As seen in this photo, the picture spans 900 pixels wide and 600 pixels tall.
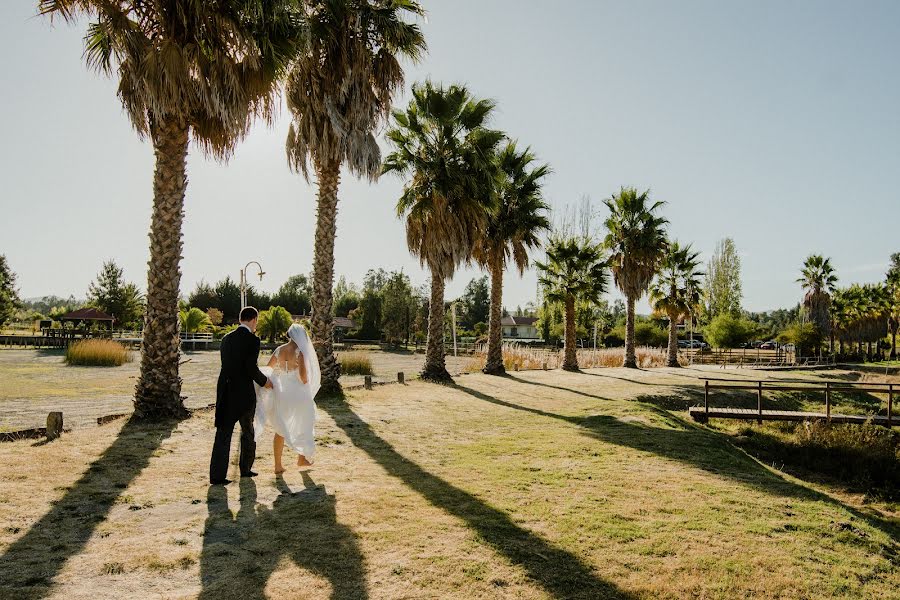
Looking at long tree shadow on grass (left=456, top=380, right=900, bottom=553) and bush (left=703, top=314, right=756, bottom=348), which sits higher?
bush (left=703, top=314, right=756, bottom=348)

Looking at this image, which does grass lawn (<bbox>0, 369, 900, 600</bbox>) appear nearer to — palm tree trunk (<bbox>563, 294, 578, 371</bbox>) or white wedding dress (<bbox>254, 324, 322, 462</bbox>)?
white wedding dress (<bbox>254, 324, 322, 462</bbox>)

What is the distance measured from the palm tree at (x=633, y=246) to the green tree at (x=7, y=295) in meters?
55.1

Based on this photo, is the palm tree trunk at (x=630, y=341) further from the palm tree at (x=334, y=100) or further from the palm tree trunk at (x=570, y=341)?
the palm tree at (x=334, y=100)

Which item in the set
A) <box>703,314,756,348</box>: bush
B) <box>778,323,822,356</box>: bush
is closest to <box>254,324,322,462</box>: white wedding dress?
<box>703,314,756,348</box>: bush

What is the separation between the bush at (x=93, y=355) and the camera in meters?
25.5

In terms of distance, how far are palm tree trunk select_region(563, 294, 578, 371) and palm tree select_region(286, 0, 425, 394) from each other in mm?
17544

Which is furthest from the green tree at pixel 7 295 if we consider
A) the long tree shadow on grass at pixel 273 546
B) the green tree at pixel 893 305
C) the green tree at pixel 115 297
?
the green tree at pixel 893 305

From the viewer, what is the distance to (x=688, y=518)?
20.6ft

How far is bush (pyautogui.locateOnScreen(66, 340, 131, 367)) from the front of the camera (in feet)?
83.6

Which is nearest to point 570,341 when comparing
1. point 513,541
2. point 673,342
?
point 673,342

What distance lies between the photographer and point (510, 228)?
26.0 meters

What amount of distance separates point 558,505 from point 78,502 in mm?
5233

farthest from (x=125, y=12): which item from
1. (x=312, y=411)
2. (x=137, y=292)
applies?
(x=137, y=292)

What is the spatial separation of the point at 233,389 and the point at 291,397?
2.69ft
